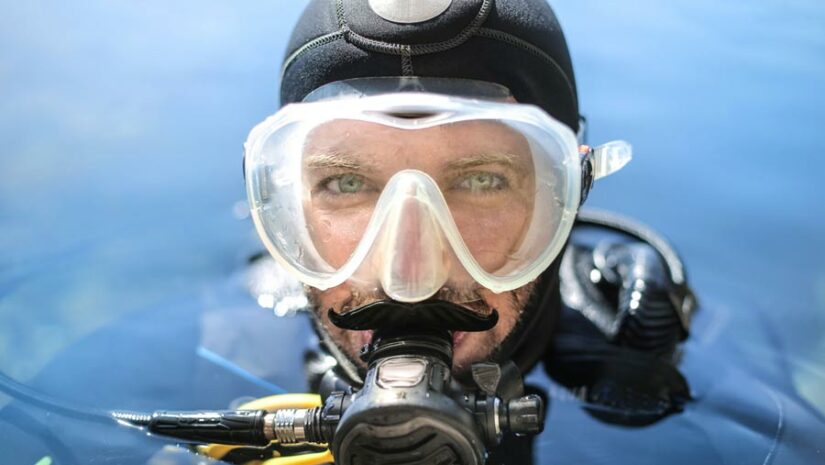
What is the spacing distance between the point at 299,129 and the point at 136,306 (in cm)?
173

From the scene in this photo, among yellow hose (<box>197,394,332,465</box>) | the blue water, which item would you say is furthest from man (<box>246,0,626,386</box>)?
the blue water

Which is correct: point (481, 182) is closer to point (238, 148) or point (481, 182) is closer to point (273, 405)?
point (273, 405)

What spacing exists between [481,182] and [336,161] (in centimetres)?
31

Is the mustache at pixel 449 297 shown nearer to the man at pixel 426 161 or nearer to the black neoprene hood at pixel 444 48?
the man at pixel 426 161

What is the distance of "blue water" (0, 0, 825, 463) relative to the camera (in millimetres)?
3146

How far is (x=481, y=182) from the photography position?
1633mm

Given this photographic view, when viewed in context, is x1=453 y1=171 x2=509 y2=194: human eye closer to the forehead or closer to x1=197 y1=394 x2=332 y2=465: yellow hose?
the forehead

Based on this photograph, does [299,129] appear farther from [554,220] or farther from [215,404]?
[215,404]

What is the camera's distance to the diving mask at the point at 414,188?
1.46m

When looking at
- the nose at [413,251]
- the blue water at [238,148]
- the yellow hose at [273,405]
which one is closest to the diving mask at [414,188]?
the nose at [413,251]

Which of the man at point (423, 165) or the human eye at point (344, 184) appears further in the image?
the human eye at point (344, 184)

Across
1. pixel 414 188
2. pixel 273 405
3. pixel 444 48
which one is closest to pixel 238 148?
pixel 273 405

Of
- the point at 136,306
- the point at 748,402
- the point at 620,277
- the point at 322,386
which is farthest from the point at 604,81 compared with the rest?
the point at 322,386

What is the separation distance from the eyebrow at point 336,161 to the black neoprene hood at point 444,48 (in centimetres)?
17
